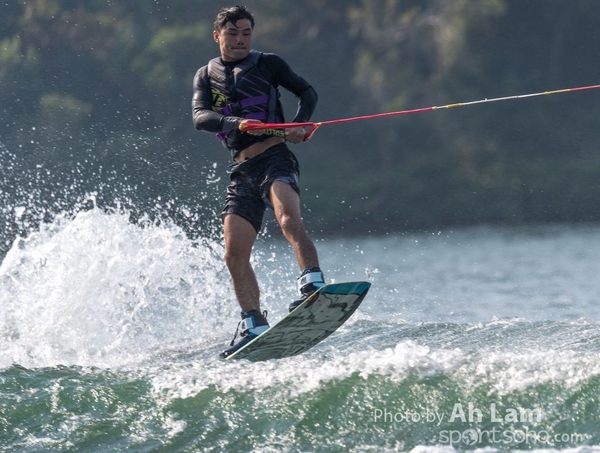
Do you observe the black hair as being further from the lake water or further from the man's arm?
the lake water

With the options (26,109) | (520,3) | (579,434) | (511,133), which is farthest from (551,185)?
(579,434)

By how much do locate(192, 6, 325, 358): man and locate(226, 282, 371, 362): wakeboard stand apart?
127mm

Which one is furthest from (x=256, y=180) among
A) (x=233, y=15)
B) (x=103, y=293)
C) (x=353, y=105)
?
(x=353, y=105)

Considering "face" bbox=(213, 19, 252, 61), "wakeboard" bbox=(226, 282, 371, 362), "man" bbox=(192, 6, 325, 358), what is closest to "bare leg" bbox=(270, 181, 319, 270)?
"man" bbox=(192, 6, 325, 358)

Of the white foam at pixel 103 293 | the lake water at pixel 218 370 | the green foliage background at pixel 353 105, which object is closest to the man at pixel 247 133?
the lake water at pixel 218 370

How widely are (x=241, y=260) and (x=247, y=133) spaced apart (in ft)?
2.05

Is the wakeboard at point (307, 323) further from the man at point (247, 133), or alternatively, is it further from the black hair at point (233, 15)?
the black hair at point (233, 15)

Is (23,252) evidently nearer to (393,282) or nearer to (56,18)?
(393,282)

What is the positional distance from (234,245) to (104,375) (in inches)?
34.1

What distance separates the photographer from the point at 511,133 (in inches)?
1091

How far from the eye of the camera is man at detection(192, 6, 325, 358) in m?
5.12

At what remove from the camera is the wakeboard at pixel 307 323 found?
15.8ft

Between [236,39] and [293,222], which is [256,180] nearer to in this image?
[293,222]

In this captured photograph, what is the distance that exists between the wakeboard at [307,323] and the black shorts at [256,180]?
60 cm
